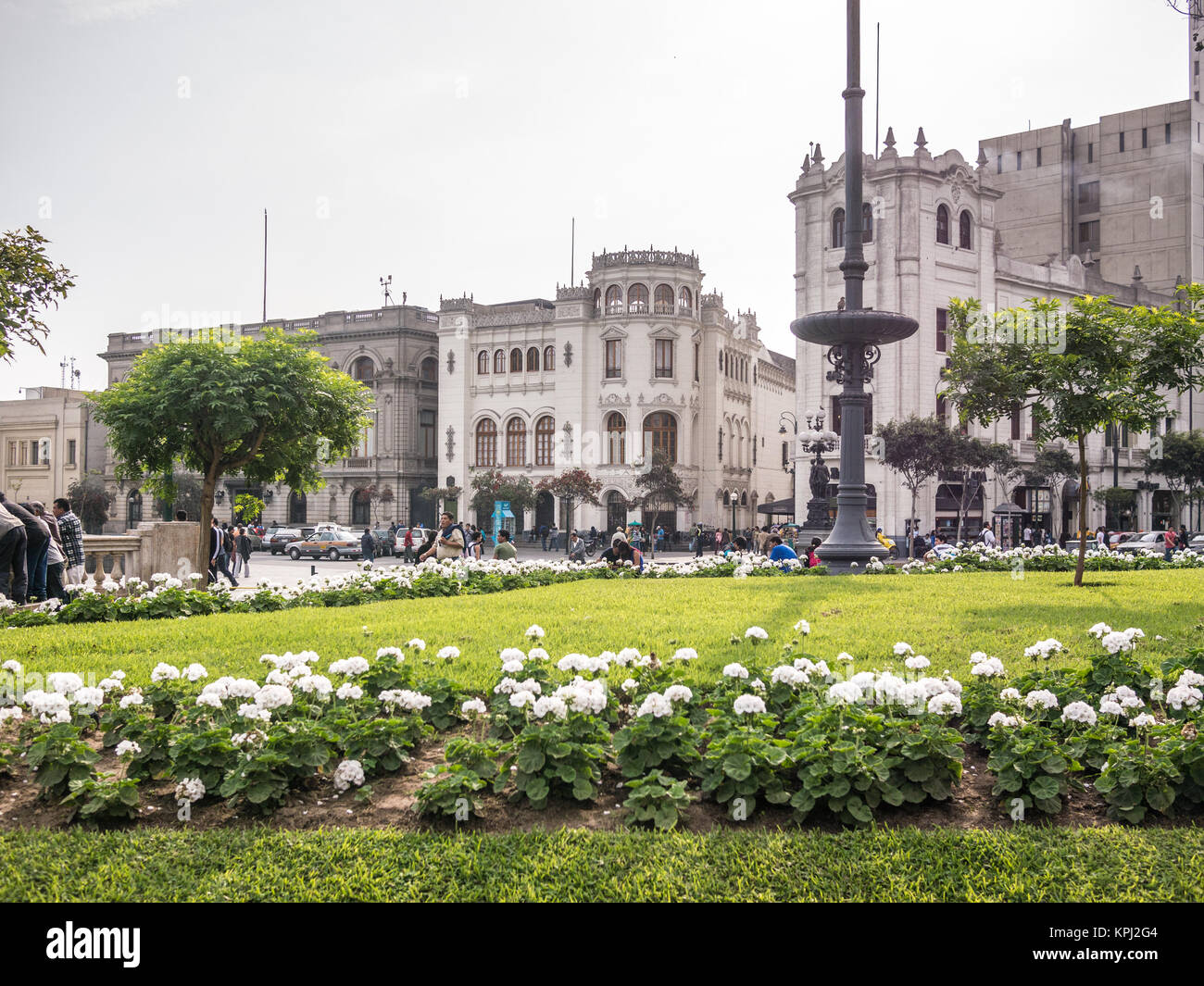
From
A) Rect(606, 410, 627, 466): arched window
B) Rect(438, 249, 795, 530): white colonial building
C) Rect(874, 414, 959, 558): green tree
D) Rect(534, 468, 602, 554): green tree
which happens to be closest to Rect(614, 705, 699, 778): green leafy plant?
Rect(874, 414, 959, 558): green tree

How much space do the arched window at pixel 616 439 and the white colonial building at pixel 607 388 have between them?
62 mm

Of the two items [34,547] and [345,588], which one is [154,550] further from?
[345,588]

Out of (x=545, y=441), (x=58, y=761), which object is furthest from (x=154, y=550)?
(x=545, y=441)

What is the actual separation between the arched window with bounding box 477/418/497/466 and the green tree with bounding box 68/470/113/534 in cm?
2473

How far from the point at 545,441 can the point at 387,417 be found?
35.0 feet

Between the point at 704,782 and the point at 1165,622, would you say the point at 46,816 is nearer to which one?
the point at 704,782

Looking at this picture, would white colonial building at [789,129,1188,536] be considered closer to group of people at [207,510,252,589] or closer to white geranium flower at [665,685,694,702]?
group of people at [207,510,252,589]

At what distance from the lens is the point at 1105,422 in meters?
15.8

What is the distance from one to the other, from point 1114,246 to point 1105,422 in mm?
60105

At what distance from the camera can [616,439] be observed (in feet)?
192

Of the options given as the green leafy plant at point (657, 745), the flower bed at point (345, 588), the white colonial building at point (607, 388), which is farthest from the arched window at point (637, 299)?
the green leafy plant at point (657, 745)

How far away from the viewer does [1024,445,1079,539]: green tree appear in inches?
1962

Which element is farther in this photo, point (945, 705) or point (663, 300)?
point (663, 300)

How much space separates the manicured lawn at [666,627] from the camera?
8430 mm
